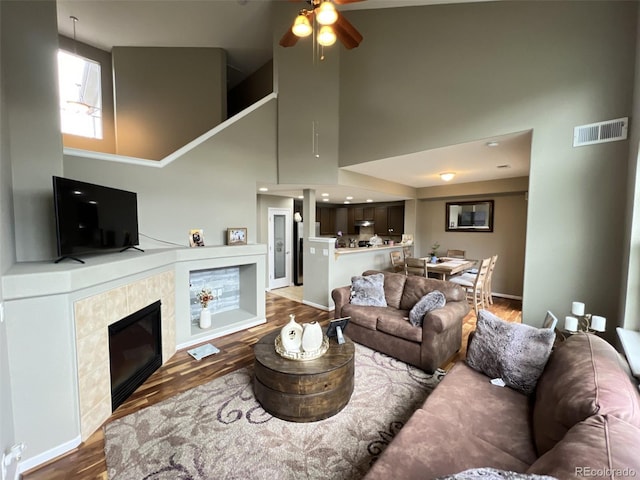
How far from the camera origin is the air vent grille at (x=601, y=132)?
7.72 feet

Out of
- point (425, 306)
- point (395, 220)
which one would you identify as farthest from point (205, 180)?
point (395, 220)

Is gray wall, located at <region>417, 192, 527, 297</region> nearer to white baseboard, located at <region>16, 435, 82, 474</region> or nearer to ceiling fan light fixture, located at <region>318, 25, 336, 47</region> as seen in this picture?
ceiling fan light fixture, located at <region>318, 25, 336, 47</region>

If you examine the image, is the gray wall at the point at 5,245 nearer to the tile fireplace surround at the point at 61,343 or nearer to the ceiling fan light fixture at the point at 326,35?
the tile fireplace surround at the point at 61,343

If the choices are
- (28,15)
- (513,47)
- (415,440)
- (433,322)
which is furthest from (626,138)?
(28,15)

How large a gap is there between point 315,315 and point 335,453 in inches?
111

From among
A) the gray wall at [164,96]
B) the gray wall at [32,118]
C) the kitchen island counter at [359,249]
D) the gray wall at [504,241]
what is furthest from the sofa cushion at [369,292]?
the gray wall at [164,96]

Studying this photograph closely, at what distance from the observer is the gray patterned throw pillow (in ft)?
9.73

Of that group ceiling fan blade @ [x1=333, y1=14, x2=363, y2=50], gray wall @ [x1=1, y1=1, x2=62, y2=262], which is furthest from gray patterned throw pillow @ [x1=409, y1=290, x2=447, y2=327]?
gray wall @ [x1=1, y1=1, x2=62, y2=262]

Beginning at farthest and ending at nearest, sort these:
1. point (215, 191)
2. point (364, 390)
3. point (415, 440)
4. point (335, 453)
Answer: point (215, 191)
point (364, 390)
point (335, 453)
point (415, 440)

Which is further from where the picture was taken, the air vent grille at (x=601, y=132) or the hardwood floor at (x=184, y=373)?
the air vent grille at (x=601, y=132)

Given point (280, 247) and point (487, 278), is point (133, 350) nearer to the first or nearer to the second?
point (280, 247)

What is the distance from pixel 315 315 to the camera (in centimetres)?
463

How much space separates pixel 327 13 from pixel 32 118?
8.63ft

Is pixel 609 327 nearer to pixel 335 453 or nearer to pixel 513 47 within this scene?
pixel 335 453
